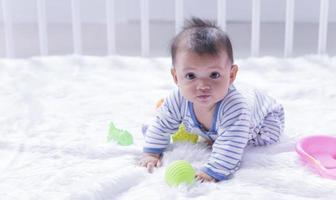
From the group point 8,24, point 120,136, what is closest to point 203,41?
point 120,136

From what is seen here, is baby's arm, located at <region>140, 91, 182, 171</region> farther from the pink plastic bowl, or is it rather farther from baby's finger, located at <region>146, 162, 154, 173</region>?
the pink plastic bowl

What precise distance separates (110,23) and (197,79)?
887 millimetres

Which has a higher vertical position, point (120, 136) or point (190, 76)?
point (190, 76)

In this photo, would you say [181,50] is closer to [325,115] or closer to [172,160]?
[172,160]

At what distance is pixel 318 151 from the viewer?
1.02 meters

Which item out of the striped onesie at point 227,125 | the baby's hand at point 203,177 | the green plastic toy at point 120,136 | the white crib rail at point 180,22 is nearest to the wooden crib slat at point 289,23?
the white crib rail at point 180,22

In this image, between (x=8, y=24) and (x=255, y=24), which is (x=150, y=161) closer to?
(x=255, y=24)

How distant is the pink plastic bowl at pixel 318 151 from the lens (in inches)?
37.5

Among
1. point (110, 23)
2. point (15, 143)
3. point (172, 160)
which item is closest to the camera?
point (172, 160)

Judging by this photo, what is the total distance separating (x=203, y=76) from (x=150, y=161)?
0.17 meters

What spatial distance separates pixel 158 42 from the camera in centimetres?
219

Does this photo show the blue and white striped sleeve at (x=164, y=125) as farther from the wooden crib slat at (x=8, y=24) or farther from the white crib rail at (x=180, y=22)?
the wooden crib slat at (x=8, y=24)

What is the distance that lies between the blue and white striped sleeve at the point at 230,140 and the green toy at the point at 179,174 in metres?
0.04

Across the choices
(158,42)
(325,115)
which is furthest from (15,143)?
(158,42)
